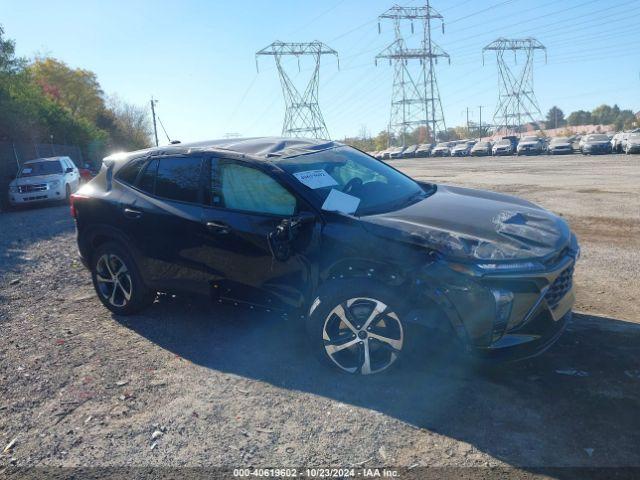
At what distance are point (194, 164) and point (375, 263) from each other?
78.5 inches

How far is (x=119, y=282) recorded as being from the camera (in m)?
5.39

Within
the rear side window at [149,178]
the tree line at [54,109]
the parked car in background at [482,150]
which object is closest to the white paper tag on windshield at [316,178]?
the rear side window at [149,178]

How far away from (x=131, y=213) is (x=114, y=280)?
0.76 metres

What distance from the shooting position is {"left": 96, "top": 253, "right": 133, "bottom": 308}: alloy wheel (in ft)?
17.4

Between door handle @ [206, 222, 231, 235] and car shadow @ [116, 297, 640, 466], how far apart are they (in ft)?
3.21

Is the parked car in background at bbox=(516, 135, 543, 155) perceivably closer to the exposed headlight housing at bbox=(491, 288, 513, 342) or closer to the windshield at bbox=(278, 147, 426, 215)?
the windshield at bbox=(278, 147, 426, 215)

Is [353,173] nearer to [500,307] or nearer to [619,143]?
[500,307]

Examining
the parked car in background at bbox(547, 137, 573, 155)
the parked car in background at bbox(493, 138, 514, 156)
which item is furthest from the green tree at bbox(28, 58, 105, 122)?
the parked car in background at bbox(547, 137, 573, 155)

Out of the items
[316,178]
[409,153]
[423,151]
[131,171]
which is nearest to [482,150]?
[423,151]

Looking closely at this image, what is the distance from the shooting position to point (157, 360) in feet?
14.6

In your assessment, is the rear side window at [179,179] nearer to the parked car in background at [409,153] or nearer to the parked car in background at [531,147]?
the parked car in background at [531,147]

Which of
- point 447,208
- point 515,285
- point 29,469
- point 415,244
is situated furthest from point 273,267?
point 29,469

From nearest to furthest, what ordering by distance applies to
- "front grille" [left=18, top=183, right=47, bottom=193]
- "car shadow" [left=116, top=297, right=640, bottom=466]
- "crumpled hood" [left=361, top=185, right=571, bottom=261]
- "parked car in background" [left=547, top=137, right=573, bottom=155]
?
"car shadow" [left=116, top=297, right=640, bottom=466]
"crumpled hood" [left=361, top=185, right=571, bottom=261]
"front grille" [left=18, top=183, right=47, bottom=193]
"parked car in background" [left=547, top=137, right=573, bottom=155]

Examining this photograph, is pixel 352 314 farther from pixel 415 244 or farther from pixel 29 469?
pixel 29 469
